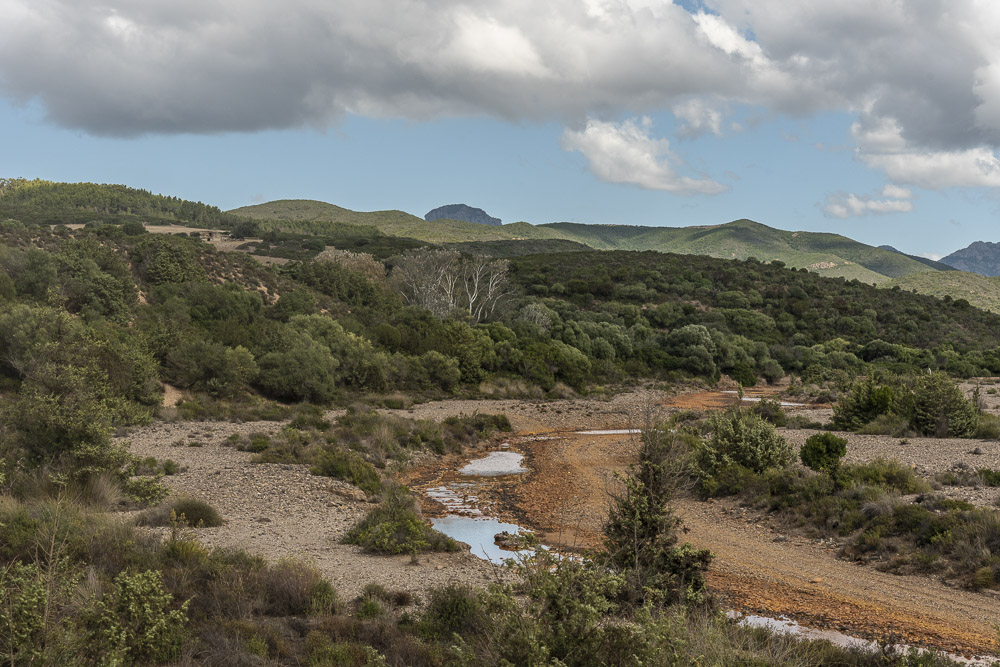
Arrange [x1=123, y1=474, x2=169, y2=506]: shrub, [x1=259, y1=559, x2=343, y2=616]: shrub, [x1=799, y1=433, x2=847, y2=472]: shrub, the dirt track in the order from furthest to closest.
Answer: [x1=799, y1=433, x2=847, y2=472]: shrub → [x1=123, y1=474, x2=169, y2=506]: shrub → the dirt track → [x1=259, y1=559, x2=343, y2=616]: shrub

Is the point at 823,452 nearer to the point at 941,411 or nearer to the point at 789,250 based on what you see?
the point at 941,411

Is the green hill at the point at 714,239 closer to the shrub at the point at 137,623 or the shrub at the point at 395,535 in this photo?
the shrub at the point at 395,535

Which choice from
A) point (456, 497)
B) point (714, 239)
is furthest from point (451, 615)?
point (714, 239)

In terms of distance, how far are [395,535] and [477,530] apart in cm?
291

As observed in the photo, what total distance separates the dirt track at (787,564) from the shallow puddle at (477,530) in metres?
0.64

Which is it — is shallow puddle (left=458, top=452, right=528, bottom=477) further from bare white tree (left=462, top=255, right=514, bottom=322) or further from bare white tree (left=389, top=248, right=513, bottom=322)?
bare white tree (left=462, top=255, right=514, bottom=322)

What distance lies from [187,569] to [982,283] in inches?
4190

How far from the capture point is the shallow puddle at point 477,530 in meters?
12.8

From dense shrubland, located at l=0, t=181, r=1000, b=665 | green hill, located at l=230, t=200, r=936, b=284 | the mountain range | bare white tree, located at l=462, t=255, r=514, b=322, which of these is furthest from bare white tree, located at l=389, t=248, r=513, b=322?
green hill, located at l=230, t=200, r=936, b=284

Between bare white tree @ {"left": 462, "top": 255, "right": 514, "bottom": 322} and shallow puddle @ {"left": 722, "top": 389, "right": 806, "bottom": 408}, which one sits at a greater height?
bare white tree @ {"left": 462, "top": 255, "right": 514, "bottom": 322}

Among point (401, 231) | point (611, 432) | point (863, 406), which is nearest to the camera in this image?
point (863, 406)

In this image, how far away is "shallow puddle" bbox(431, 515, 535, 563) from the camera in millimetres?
12766

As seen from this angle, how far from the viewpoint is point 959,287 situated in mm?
88500

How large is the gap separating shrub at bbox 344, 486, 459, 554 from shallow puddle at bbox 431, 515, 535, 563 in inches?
32.8
